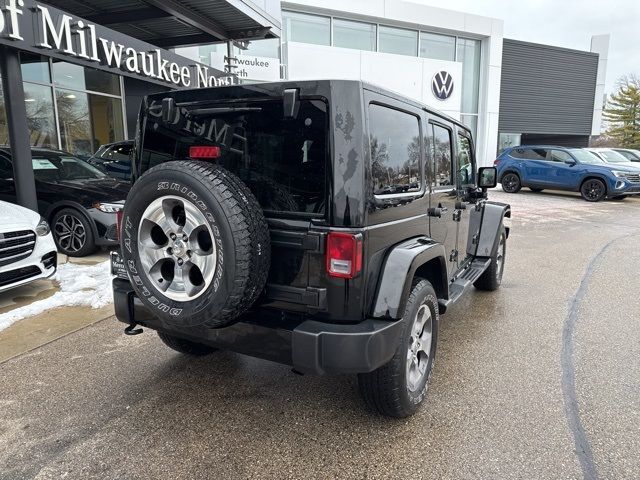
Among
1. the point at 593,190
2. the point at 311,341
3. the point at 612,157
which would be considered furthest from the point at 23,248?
the point at 612,157

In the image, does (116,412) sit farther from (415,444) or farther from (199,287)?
(415,444)

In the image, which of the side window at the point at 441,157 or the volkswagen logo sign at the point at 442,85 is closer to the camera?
the side window at the point at 441,157

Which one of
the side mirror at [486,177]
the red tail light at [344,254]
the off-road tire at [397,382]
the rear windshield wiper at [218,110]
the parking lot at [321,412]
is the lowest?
the parking lot at [321,412]

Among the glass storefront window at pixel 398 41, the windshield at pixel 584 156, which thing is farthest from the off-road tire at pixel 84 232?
the glass storefront window at pixel 398 41

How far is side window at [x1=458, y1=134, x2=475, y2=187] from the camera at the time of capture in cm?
418

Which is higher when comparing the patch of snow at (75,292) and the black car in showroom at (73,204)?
the black car in showroom at (73,204)

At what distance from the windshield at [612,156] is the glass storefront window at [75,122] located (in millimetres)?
16246

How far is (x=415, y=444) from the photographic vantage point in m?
2.54

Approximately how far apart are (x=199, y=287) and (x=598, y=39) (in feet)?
103

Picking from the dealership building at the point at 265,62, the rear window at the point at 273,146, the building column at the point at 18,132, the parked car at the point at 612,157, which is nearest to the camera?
the rear window at the point at 273,146

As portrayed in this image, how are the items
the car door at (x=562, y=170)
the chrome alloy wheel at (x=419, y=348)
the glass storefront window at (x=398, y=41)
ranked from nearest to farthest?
1. the chrome alloy wheel at (x=419, y=348)
2. the car door at (x=562, y=170)
3. the glass storefront window at (x=398, y=41)

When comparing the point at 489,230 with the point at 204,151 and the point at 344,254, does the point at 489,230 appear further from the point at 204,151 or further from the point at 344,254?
the point at 204,151

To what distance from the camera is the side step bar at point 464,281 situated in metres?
3.29

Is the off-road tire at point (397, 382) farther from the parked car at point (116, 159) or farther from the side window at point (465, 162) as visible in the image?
the parked car at point (116, 159)
